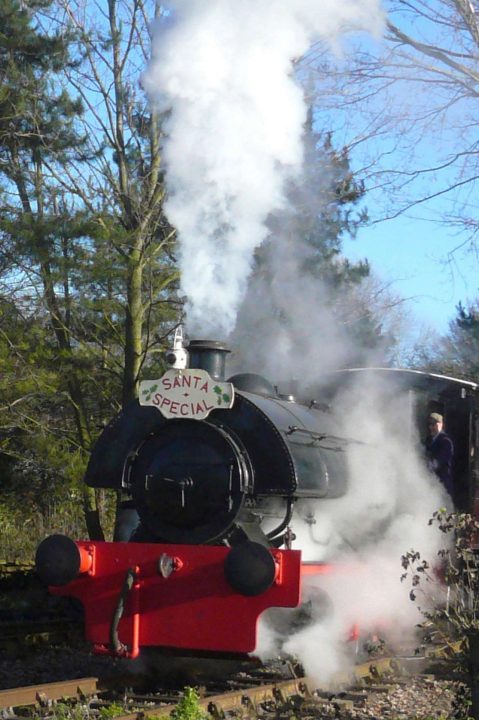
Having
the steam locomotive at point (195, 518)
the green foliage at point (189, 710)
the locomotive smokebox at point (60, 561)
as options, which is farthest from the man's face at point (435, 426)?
the green foliage at point (189, 710)

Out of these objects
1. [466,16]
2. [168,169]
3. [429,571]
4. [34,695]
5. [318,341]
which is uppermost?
[466,16]

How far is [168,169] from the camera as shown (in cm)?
849

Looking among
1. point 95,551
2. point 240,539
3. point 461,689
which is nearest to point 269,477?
point 240,539

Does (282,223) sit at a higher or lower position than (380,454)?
higher

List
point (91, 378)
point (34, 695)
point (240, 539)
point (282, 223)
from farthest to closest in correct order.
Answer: point (91, 378)
point (282, 223)
point (240, 539)
point (34, 695)

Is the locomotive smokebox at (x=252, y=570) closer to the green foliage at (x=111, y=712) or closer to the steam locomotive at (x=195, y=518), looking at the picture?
the steam locomotive at (x=195, y=518)

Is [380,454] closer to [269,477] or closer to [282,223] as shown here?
[269,477]

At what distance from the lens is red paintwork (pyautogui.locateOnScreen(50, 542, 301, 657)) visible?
6.01 metres

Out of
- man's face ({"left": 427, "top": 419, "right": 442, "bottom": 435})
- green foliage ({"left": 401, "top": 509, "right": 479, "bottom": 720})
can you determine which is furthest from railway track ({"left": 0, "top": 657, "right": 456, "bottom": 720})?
man's face ({"left": 427, "top": 419, "right": 442, "bottom": 435})

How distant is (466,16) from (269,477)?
516 cm

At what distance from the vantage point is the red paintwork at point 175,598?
19.7 ft

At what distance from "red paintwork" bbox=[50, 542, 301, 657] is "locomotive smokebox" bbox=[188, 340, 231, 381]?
1217mm

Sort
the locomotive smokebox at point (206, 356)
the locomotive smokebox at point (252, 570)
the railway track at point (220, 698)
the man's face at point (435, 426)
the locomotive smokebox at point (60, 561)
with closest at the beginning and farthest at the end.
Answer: the railway track at point (220, 698) → the locomotive smokebox at point (252, 570) → the locomotive smokebox at point (60, 561) → the locomotive smokebox at point (206, 356) → the man's face at point (435, 426)

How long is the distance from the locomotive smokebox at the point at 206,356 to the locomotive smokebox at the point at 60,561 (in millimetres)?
1442
